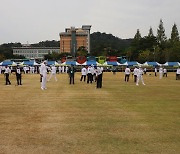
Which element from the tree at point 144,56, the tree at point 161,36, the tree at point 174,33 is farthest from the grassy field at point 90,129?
the tree at point 161,36

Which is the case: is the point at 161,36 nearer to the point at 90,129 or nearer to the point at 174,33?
the point at 174,33

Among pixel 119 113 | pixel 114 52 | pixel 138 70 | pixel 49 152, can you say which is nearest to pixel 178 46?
pixel 114 52

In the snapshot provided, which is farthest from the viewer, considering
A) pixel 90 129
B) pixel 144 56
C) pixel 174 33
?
pixel 144 56

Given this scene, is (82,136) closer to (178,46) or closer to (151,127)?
(151,127)

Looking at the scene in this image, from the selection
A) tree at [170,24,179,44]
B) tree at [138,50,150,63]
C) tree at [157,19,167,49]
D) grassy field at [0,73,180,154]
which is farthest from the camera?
tree at [157,19,167,49]

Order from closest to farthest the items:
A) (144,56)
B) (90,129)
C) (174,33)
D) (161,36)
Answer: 1. (90,129)
2. (174,33)
3. (144,56)
4. (161,36)

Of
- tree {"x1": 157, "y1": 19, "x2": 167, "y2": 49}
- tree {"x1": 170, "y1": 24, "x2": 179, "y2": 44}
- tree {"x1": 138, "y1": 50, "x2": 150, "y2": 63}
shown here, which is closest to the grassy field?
tree {"x1": 138, "y1": 50, "x2": 150, "y2": 63}

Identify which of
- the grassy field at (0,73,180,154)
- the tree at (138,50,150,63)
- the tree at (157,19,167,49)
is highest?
the tree at (157,19,167,49)

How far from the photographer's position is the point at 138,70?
1236 inches

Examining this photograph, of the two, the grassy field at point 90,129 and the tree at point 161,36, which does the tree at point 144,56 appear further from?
the grassy field at point 90,129

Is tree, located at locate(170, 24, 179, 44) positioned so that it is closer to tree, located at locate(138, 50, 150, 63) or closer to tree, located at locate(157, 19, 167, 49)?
tree, located at locate(157, 19, 167, 49)

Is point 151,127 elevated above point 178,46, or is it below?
below

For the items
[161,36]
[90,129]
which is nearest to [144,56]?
[161,36]

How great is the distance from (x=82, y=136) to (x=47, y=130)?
128cm
